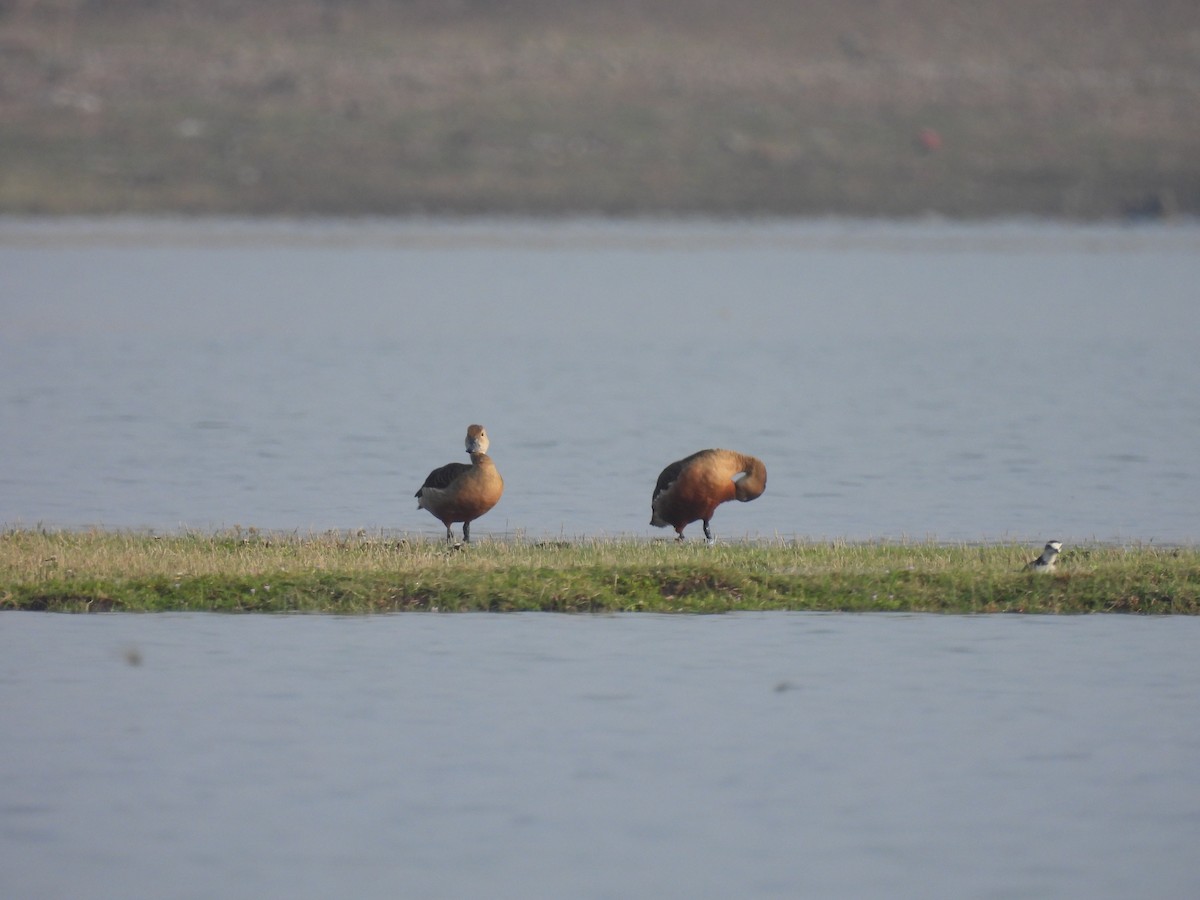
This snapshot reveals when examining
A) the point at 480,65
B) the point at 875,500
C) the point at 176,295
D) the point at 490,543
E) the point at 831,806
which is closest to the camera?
the point at 831,806

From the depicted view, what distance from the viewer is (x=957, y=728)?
50.4 ft

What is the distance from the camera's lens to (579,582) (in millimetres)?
19125

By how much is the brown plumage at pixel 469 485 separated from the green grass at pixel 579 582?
2.00 ft

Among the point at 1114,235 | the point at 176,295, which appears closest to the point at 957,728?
the point at 176,295

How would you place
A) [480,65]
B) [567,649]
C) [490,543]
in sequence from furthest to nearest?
[480,65]
[490,543]
[567,649]

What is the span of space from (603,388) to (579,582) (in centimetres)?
3144

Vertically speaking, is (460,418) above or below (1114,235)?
below

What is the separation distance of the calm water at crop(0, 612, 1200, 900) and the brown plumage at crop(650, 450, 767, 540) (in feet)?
8.41

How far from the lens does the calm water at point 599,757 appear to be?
12289 mm

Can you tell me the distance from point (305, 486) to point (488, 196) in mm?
120775

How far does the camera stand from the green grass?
1891 centimetres

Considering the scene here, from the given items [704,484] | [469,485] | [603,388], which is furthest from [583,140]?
[469,485]

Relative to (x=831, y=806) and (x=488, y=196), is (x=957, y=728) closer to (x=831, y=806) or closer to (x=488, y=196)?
(x=831, y=806)

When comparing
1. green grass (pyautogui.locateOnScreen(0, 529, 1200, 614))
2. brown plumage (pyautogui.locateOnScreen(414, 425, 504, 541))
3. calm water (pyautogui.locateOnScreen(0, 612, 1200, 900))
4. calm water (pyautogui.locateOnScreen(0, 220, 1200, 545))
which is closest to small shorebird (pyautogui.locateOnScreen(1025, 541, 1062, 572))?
green grass (pyautogui.locateOnScreen(0, 529, 1200, 614))
